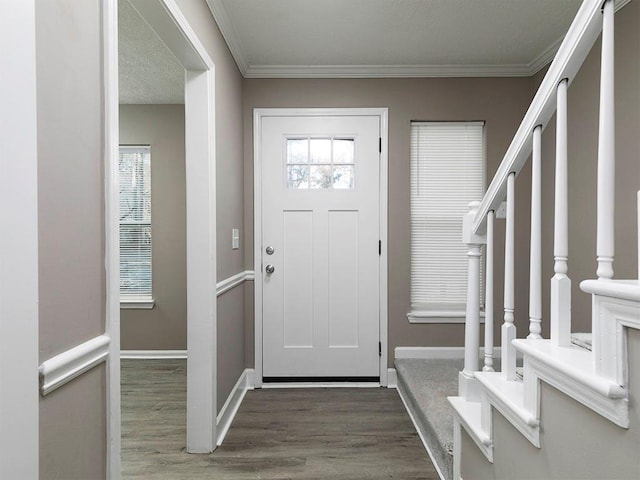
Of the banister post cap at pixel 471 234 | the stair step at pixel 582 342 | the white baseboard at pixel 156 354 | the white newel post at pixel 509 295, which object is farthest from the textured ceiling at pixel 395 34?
the white baseboard at pixel 156 354

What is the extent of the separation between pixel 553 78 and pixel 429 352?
2.31m

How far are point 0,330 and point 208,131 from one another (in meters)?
1.51

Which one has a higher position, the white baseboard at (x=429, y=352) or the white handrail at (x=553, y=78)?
the white handrail at (x=553, y=78)

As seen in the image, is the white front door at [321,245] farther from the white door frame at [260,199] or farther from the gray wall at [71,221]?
the gray wall at [71,221]

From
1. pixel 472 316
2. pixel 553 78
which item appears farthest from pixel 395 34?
pixel 472 316

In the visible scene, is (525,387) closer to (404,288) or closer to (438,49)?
(404,288)

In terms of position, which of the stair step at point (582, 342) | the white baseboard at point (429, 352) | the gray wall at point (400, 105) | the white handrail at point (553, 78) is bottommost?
the white baseboard at point (429, 352)

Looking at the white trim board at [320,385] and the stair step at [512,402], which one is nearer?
the stair step at [512,402]

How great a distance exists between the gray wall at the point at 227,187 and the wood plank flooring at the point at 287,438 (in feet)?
0.99

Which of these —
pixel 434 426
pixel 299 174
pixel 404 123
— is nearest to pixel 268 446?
pixel 434 426

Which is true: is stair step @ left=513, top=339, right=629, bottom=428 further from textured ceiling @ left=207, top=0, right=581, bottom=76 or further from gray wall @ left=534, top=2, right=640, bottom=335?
textured ceiling @ left=207, top=0, right=581, bottom=76

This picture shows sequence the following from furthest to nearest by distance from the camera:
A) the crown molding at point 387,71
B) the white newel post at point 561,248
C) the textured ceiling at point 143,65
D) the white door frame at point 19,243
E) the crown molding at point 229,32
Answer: the crown molding at point 387,71 < the textured ceiling at point 143,65 < the crown molding at point 229,32 < the white newel post at point 561,248 < the white door frame at point 19,243

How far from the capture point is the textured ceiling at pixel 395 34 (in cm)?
208

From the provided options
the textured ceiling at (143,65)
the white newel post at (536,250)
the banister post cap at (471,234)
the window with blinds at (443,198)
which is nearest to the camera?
the white newel post at (536,250)
